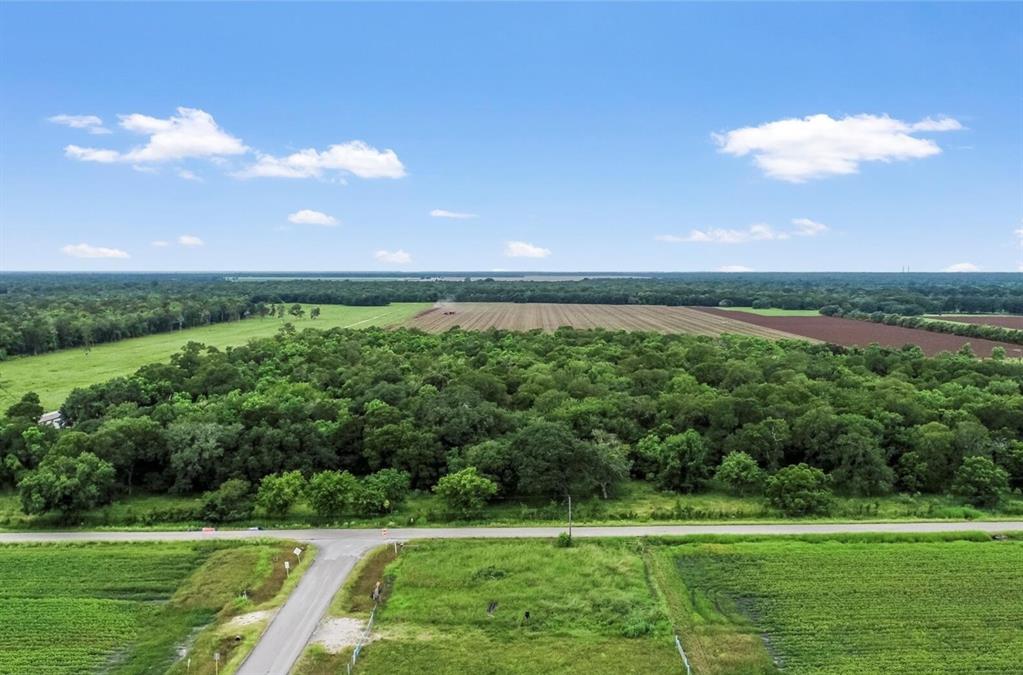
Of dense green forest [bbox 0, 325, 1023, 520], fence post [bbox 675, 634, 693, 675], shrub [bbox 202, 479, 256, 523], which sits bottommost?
fence post [bbox 675, 634, 693, 675]

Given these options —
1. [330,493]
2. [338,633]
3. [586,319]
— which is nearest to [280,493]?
[330,493]

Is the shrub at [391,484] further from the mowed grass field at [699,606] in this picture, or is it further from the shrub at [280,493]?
the mowed grass field at [699,606]

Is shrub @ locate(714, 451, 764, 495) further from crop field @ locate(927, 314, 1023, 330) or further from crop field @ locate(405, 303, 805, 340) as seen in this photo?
crop field @ locate(927, 314, 1023, 330)

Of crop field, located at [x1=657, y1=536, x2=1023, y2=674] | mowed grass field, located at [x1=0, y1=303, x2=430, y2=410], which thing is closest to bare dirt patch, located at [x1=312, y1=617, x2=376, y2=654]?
crop field, located at [x1=657, y1=536, x2=1023, y2=674]

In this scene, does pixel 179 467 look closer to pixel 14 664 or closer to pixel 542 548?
pixel 14 664

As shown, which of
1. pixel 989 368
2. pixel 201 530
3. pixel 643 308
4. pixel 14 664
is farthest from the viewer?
pixel 643 308

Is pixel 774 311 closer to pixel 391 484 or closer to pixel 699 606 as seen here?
pixel 391 484

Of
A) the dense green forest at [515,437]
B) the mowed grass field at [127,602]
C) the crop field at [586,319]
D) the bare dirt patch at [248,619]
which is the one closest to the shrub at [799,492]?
the dense green forest at [515,437]

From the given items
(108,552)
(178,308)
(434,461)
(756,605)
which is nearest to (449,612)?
(756,605)
